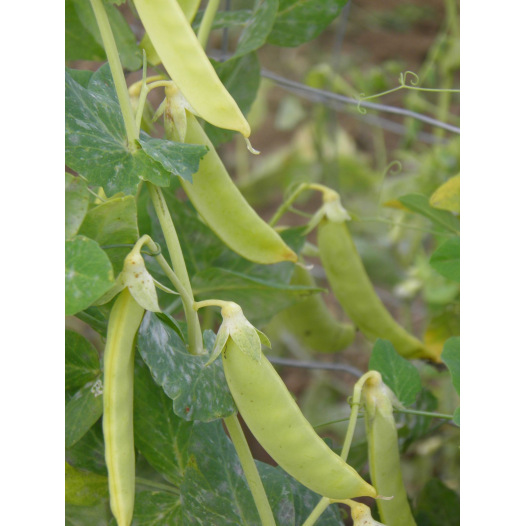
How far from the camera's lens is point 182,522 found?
2.22 ft

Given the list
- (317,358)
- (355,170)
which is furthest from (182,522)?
(355,170)

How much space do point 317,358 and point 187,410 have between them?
150 centimetres

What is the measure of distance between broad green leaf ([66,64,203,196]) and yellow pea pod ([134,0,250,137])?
0.07 meters

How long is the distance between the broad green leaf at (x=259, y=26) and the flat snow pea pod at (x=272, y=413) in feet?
1.23

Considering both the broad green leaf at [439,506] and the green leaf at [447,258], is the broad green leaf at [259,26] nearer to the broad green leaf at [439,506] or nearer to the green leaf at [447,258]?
the green leaf at [447,258]

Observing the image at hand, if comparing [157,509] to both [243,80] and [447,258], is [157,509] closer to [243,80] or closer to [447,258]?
[447,258]

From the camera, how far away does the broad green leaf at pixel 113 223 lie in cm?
54

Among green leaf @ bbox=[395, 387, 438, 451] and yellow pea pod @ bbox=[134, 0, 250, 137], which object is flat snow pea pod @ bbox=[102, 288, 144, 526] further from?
green leaf @ bbox=[395, 387, 438, 451]

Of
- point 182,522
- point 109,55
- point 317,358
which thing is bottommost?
point 317,358

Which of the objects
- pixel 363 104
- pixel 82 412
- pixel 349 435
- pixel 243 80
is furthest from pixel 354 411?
pixel 243 80

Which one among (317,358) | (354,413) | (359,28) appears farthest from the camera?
(359,28)
